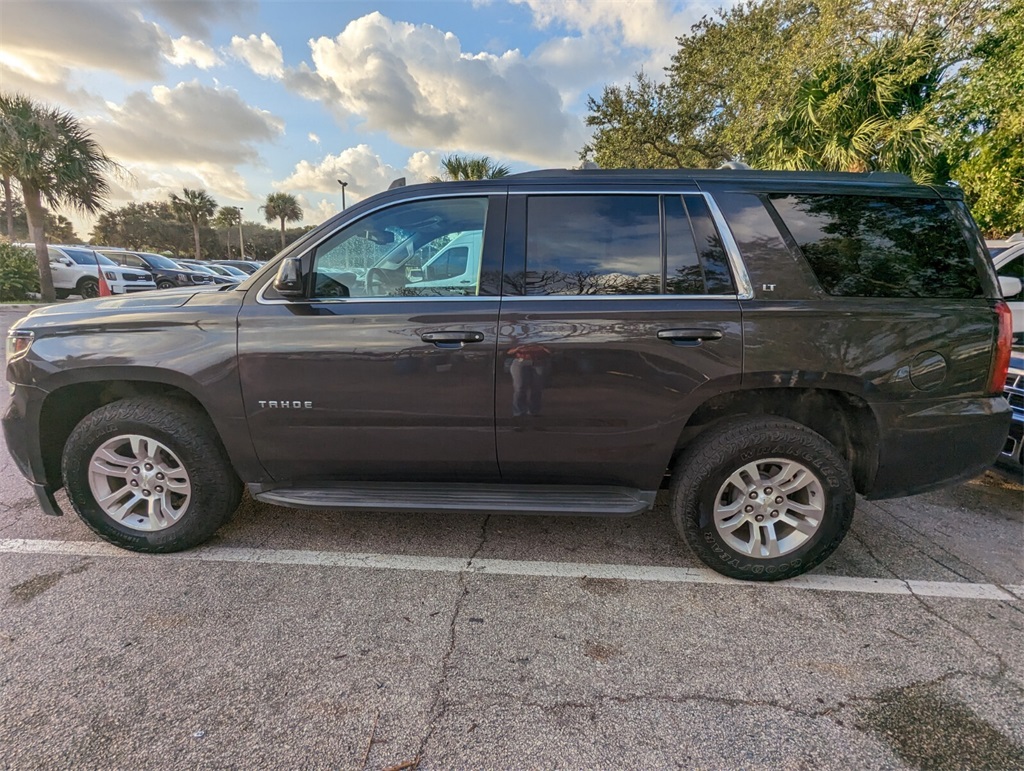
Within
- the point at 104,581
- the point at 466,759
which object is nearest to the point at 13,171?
the point at 104,581

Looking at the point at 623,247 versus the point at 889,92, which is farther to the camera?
the point at 889,92

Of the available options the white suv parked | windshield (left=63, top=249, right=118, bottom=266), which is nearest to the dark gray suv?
the white suv parked

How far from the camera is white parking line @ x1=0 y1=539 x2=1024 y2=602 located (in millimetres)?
2611

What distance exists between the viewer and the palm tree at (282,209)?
57.2 metres

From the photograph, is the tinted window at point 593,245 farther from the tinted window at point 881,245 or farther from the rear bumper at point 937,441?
the rear bumper at point 937,441

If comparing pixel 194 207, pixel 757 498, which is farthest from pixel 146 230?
pixel 757 498

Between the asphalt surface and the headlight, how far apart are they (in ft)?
3.51

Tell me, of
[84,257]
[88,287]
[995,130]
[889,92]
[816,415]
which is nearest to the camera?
[816,415]

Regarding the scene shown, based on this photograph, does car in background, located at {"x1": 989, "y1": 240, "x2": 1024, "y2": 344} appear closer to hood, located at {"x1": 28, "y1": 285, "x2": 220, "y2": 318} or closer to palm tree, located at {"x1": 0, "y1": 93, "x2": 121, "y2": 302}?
hood, located at {"x1": 28, "y1": 285, "x2": 220, "y2": 318}

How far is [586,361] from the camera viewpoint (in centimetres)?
247

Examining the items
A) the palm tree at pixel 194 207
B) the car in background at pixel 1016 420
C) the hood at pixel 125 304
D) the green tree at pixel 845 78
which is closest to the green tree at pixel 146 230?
the palm tree at pixel 194 207

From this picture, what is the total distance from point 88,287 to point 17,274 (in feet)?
5.50

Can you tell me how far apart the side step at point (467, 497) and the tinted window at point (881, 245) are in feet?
4.67

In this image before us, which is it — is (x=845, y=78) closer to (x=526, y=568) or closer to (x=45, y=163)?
(x=526, y=568)
